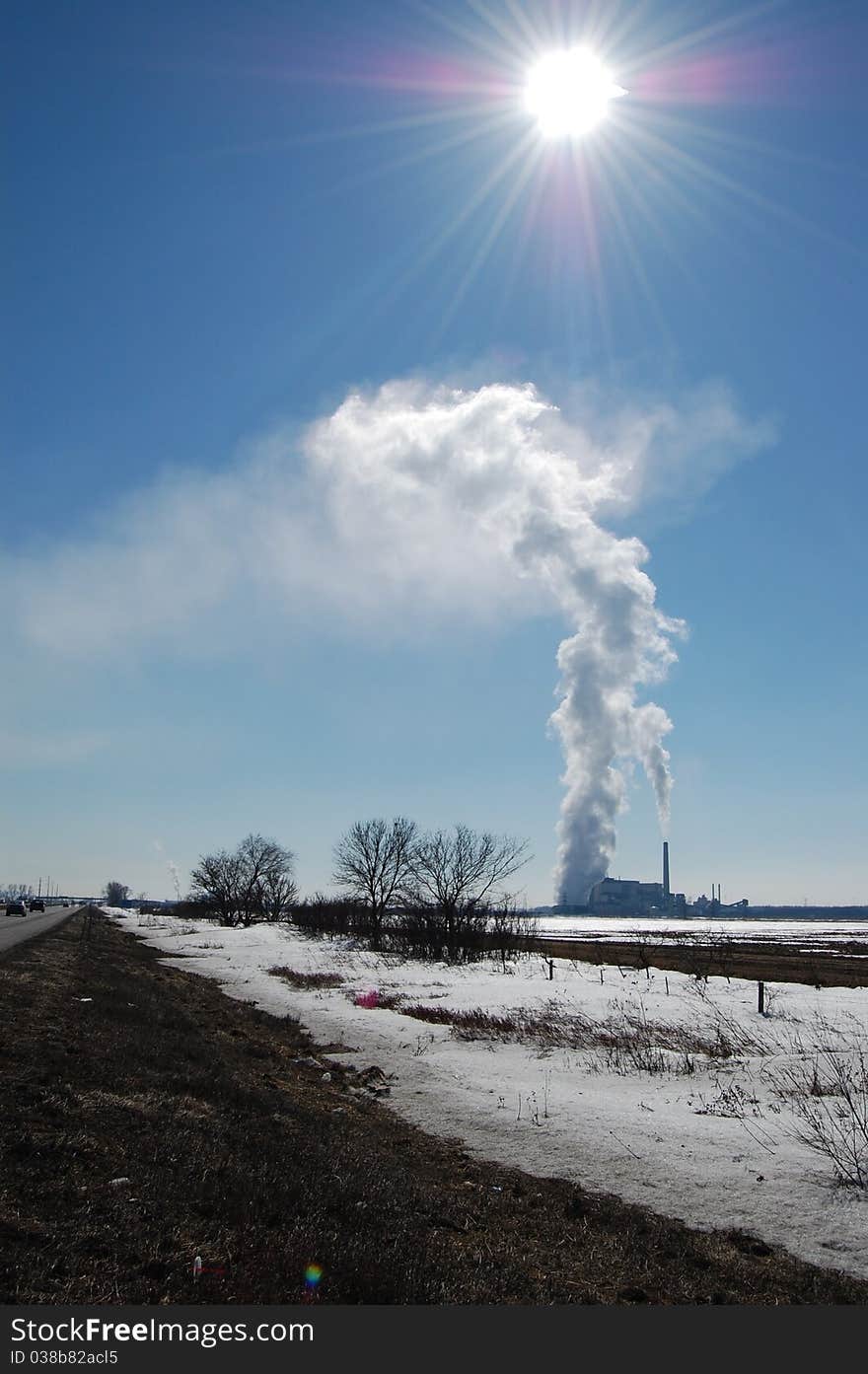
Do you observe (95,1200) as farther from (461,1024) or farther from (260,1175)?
(461,1024)

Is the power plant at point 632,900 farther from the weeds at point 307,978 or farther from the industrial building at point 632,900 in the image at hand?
the weeds at point 307,978

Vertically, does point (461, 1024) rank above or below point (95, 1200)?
below

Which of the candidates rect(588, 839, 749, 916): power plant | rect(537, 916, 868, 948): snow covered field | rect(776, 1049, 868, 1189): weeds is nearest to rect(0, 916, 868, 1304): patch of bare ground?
rect(776, 1049, 868, 1189): weeds

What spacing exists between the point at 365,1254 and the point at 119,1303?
2153mm

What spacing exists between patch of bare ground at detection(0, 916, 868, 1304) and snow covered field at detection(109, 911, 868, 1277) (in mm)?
686

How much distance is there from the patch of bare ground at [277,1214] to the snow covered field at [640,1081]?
0.69 metres

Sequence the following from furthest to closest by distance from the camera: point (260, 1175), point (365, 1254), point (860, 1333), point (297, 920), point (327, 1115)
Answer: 1. point (297, 920)
2. point (327, 1115)
3. point (260, 1175)
4. point (365, 1254)
5. point (860, 1333)

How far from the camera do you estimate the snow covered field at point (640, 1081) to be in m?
8.53

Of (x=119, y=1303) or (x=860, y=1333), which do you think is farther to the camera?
(x=860, y=1333)

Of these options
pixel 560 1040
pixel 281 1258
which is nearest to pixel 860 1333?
pixel 281 1258

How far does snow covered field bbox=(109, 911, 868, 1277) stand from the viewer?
336 inches

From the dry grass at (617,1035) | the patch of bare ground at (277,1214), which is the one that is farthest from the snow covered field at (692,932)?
the patch of bare ground at (277,1214)

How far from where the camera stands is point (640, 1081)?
14242 mm

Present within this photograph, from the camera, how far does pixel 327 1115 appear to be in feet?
37.7
